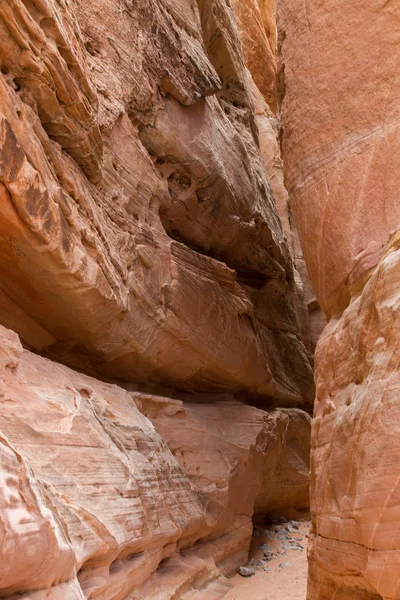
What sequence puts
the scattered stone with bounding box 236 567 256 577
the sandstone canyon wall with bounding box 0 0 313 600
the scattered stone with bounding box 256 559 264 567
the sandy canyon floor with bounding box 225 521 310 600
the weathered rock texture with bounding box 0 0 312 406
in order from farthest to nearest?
the scattered stone with bounding box 256 559 264 567
the scattered stone with bounding box 236 567 256 577
the sandy canyon floor with bounding box 225 521 310 600
the weathered rock texture with bounding box 0 0 312 406
the sandstone canyon wall with bounding box 0 0 313 600

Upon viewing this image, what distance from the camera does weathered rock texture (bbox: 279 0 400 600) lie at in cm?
356

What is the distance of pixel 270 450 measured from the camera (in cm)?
945

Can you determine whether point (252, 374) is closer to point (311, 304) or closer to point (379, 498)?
point (311, 304)

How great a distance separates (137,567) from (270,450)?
5393mm

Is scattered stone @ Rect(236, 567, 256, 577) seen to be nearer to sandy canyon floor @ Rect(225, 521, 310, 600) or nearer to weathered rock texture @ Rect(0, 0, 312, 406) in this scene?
sandy canyon floor @ Rect(225, 521, 310, 600)

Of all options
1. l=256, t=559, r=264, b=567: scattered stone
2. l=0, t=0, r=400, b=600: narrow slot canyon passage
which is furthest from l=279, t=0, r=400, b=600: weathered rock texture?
l=256, t=559, r=264, b=567: scattered stone

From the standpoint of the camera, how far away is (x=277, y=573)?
725 centimetres

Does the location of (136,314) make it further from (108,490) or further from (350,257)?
(350,257)

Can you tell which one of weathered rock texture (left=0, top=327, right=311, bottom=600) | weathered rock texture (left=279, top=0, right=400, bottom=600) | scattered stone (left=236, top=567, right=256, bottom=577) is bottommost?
scattered stone (left=236, top=567, right=256, bottom=577)

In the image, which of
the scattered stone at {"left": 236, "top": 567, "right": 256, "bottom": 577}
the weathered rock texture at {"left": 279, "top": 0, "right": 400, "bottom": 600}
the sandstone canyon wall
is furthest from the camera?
the scattered stone at {"left": 236, "top": 567, "right": 256, "bottom": 577}

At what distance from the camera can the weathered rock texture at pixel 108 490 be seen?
2684 millimetres

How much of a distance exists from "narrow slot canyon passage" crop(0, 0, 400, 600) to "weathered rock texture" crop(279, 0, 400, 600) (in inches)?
0.8

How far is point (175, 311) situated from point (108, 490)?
3.35m

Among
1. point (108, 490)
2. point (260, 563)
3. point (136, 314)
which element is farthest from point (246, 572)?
point (108, 490)
